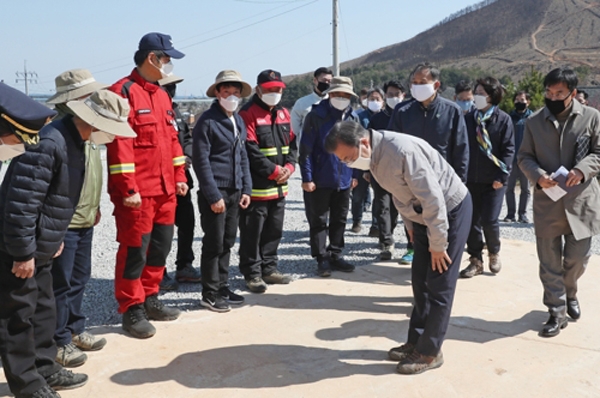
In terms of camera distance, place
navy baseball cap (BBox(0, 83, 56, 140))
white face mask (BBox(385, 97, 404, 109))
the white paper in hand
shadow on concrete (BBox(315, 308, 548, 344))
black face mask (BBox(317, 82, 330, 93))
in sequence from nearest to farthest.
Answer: navy baseball cap (BBox(0, 83, 56, 140)) → the white paper in hand → shadow on concrete (BBox(315, 308, 548, 344)) → white face mask (BBox(385, 97, 404, 109)) → black face mask (BBox(317, 82, 330, 93))

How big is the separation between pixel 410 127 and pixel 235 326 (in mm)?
2528

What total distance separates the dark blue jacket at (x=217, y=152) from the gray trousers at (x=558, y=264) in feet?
8.55

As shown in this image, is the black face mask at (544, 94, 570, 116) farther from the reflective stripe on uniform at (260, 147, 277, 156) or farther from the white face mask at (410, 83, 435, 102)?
the reflective stripe on uniform at (260, 147, 277, 156)

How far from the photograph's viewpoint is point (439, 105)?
212 inches

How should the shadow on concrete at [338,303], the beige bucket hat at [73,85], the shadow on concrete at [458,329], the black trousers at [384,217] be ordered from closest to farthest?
the beige bucket hat at [73,85] → the shadow on concrete at [458,329] → the shadow on concrete at [338,303] → the black trousers at [384,217]

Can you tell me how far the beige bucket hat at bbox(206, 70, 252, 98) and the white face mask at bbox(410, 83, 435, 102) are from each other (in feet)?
5.03

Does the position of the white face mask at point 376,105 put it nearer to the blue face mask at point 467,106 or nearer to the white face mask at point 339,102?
the blue face mask at point 467,106

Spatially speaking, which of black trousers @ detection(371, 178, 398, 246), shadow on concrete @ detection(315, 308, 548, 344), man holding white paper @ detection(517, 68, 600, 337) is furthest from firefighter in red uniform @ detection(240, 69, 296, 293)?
man holding white paper @ detection(517, 68, 600, 337)

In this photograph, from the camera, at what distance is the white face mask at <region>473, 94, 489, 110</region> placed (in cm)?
600

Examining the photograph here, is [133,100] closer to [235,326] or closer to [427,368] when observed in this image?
[235,326]

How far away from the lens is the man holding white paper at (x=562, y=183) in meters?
4.27

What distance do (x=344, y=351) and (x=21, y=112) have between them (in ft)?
8.68

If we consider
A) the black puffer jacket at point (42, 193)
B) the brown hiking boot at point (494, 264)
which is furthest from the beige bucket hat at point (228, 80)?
the brown hiking boot at point (494, 264)

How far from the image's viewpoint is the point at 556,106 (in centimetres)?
432
